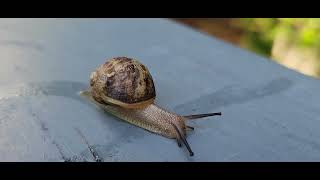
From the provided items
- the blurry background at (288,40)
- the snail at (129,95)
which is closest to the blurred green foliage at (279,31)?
the blurry background at (288,40)

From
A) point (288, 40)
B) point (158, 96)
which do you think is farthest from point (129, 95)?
point (288, 40)

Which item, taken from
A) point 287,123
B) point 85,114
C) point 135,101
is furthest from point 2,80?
point 287,123

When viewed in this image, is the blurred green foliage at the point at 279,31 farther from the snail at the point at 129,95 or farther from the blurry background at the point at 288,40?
the snail at the point at 129,95

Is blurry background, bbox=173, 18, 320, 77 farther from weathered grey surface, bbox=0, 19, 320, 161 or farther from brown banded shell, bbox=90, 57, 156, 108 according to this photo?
brown banded shell, bbox=90, 57, 156, 108

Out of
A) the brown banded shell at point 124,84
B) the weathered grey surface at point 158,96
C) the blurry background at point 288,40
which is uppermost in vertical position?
the brown banded shell at point 124,84

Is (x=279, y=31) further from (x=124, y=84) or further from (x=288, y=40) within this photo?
(x=124, y=84)
